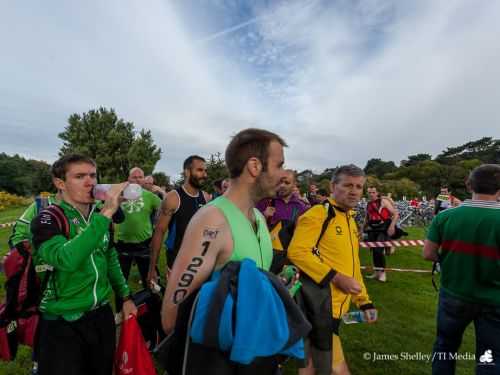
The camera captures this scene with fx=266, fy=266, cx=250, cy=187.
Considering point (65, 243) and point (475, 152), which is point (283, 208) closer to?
point (65, 243)

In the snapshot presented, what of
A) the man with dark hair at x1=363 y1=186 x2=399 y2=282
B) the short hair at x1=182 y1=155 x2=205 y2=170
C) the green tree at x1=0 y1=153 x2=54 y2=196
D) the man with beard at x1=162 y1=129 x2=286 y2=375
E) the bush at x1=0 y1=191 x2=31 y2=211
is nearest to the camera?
the man with beard at x1=162 y1=129 x2=286 y2=375

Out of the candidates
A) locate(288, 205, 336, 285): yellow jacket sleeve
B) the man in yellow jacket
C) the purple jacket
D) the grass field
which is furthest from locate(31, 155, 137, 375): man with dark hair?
the purple jacket

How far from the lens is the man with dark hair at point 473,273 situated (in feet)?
7.75

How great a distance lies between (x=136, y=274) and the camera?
7.00 meters

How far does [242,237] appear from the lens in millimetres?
1444

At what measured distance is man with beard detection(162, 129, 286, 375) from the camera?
4.21 ft

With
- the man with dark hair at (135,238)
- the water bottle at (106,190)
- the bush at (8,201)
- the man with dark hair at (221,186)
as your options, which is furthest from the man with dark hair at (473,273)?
the bush at (8,201)

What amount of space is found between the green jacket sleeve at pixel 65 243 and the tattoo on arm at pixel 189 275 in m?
0.73

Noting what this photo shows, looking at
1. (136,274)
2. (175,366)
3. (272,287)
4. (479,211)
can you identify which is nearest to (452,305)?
(479,211)

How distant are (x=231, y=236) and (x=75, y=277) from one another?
133cm

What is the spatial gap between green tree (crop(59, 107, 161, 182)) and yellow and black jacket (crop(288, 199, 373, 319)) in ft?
112

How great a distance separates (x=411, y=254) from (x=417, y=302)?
487 cm

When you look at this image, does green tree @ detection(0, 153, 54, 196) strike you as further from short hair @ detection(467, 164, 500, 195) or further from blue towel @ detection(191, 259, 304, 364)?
short hair @ detection(467, 164, 500, 195)

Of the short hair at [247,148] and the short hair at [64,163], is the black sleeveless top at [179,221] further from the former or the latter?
the short hair at [247,148]
